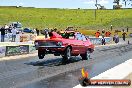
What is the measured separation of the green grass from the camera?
118m

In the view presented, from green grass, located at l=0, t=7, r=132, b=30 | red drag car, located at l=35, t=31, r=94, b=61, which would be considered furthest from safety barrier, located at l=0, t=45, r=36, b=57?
green grass, located at l=0, t=7, r=132, b=30

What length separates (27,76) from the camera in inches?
650

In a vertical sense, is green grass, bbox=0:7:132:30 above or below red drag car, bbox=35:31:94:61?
above

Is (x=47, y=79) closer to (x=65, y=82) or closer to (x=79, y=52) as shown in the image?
(x=65, y=82)

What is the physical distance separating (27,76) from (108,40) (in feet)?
147

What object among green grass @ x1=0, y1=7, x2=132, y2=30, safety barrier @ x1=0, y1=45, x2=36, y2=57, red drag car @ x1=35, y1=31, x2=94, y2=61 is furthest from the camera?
green grass @ x1=0, y1=7, x2=132, y2=30

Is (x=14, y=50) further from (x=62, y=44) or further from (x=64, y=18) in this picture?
(x=64, y=18)

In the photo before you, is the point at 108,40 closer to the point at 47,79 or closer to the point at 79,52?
the point at 79,52

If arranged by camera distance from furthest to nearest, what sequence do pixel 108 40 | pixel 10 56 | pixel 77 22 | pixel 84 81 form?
pixel 77 22
pixel 108 40
pixel 10 56
pixel 84 81

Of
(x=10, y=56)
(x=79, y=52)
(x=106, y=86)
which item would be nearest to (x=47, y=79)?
(x=106, y=86)

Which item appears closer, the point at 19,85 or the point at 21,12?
the point at 19,85

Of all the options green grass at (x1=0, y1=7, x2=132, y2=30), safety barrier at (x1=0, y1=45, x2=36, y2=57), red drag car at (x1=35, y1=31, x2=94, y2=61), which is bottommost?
safety barrier at (x1=0, y1=45, x2=36, y2=57)

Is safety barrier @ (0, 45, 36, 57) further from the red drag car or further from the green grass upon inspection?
the green grass

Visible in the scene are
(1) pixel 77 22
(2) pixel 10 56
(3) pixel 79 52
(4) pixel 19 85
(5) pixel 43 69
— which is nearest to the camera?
(4) pixel 19 85
